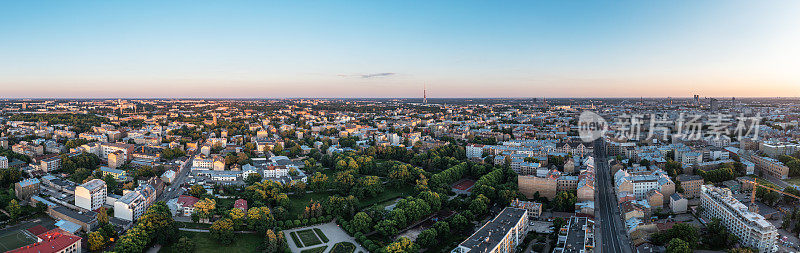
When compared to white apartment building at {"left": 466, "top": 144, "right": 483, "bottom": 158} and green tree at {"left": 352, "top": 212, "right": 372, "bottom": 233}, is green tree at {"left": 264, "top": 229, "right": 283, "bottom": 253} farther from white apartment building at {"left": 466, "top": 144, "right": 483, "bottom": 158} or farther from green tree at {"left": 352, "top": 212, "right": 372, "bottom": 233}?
white apartment building at {"left": 466, "top": 144, "right": 483, "bottom": 158}

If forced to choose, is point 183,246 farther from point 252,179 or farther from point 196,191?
point 252,179

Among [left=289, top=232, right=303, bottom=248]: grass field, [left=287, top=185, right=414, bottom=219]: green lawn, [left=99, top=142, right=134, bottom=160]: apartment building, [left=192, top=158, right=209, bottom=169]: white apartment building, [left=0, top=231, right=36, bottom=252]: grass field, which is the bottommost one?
[left=289, top=232, right=303, bottom=248]: grass field

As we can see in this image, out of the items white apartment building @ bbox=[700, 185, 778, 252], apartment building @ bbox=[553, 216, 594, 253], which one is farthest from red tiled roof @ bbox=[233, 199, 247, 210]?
white apartment building @ bbox=[700, 185, 778, 252]

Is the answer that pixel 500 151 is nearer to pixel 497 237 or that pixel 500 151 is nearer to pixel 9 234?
pixel 497 237

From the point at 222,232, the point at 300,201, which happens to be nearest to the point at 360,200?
the point at 300,201

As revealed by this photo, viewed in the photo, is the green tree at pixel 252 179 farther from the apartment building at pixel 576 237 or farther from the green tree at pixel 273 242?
the apartment building at pixel 576 237

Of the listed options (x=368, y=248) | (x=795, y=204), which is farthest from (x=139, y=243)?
(x=795, y=204)

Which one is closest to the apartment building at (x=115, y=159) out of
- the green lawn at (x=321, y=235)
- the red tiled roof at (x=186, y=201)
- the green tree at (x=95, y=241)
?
the red tiled roof at (x=186, y=201)
